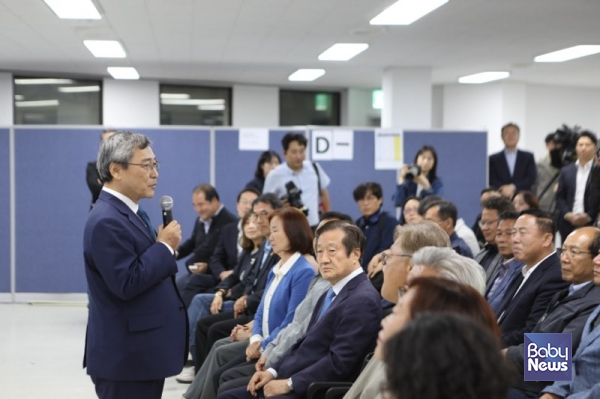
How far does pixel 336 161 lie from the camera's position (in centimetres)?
900

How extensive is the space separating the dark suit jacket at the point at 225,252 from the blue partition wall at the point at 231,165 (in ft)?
8.17

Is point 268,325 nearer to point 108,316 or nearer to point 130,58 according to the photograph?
point 108,316

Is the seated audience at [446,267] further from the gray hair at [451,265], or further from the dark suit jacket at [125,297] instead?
the dark suit jacket at [125,297]

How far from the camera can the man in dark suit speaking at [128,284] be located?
2.68 m

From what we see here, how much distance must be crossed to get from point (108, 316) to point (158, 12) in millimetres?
5140

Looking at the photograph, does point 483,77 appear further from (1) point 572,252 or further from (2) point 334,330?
(2) point 334,330

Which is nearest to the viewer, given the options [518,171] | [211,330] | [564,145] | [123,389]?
[123,389]

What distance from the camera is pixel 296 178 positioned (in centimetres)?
691

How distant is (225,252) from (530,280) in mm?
3219

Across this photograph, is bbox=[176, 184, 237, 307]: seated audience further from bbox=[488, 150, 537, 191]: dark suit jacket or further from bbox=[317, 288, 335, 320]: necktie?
bbox=[488, 150, 537, 191]: dark suit jacket

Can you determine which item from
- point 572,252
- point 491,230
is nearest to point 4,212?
point 491,230

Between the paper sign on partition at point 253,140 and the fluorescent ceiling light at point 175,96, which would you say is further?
the fluorescent ceiling light at point 175,96

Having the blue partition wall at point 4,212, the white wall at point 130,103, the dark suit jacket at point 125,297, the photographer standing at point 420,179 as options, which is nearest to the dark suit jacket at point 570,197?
the photographer standing at point 420,179

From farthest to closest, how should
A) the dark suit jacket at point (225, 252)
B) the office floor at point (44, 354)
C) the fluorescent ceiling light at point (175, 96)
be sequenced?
the fluorescent ceiling light at point (175, 96) < the dark suit jacket at point (225, 252) < the office floor at point (44, 354)
